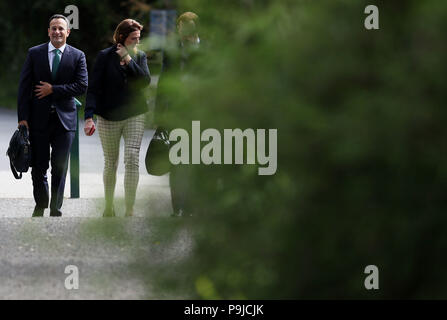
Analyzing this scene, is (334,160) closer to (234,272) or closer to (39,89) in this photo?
(234,272)

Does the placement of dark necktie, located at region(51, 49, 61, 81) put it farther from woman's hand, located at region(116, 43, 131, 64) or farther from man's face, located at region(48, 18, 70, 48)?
woman's hand, located at region(116, 43, 131, 64)

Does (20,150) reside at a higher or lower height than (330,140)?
higher

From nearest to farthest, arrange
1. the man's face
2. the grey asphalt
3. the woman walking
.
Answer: the grey asphalt, the woman walking, the man's face

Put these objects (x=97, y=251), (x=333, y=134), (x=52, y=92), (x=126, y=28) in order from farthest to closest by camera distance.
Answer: (x=52, y=92) → (x=126, y=28) → (x=97, y=251) → (x=333, y=134)

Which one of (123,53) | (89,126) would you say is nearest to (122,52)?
(123,53)

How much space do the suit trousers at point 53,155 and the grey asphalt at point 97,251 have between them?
5.25ft

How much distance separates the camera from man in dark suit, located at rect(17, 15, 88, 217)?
9.44m

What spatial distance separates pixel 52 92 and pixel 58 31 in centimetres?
48

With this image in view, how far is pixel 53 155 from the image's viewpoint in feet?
31.4

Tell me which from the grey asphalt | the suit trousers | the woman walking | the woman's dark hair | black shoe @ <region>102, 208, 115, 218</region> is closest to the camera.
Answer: black shoe @ <region>102, 208, 115, 218</region>

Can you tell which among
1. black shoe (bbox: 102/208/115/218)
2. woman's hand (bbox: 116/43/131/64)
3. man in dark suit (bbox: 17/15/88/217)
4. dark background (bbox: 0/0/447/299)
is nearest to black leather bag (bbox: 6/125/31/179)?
man in dark suit (bbox: 17/15/88/217)

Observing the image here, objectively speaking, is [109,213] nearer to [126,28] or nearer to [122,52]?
[126,28]

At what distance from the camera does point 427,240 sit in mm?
3936
